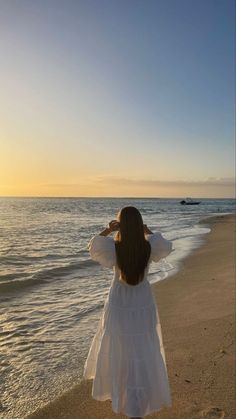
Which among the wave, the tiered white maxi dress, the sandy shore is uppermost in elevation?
the tiered white maxi dress

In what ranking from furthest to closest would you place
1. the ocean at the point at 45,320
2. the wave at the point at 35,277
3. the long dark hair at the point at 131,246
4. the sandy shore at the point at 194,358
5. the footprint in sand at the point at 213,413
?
1. the wave at the point at 35,277
2. the ocean at the point at 45,320
3. the sandy shore at the point at 194,358
4. the footprint in sand at the point at 213,413
5. the long dark hair at the point at 131,246

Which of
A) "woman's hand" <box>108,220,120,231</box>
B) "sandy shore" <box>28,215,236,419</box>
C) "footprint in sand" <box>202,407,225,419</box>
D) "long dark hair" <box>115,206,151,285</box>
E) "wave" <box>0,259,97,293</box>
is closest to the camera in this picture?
"long dark hair" <box>115,206,151,285</box>

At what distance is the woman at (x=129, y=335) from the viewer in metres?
3.90

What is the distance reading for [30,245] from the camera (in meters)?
22.2

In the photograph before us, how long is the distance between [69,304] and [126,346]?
5872 mm

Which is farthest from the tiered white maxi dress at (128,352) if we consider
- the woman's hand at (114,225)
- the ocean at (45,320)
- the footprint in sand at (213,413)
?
the ocean at (45,320)

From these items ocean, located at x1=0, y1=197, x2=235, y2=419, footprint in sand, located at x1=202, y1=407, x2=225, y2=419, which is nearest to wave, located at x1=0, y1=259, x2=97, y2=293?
ocean, located at x1=0, y1=197, x2=235, y2=419

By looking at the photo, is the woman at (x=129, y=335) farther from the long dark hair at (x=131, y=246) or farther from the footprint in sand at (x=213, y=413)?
the footprint in sand at (x=213, y=413)

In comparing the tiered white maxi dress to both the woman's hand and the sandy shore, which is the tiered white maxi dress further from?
the sandy shore

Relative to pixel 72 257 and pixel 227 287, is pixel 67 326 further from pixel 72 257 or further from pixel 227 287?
pixel 72 257

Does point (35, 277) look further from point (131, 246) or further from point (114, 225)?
point (131, 246)

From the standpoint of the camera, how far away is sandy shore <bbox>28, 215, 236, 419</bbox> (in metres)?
4.61

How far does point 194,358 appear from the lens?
589 centimetres

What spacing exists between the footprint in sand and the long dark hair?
1.67 meters
